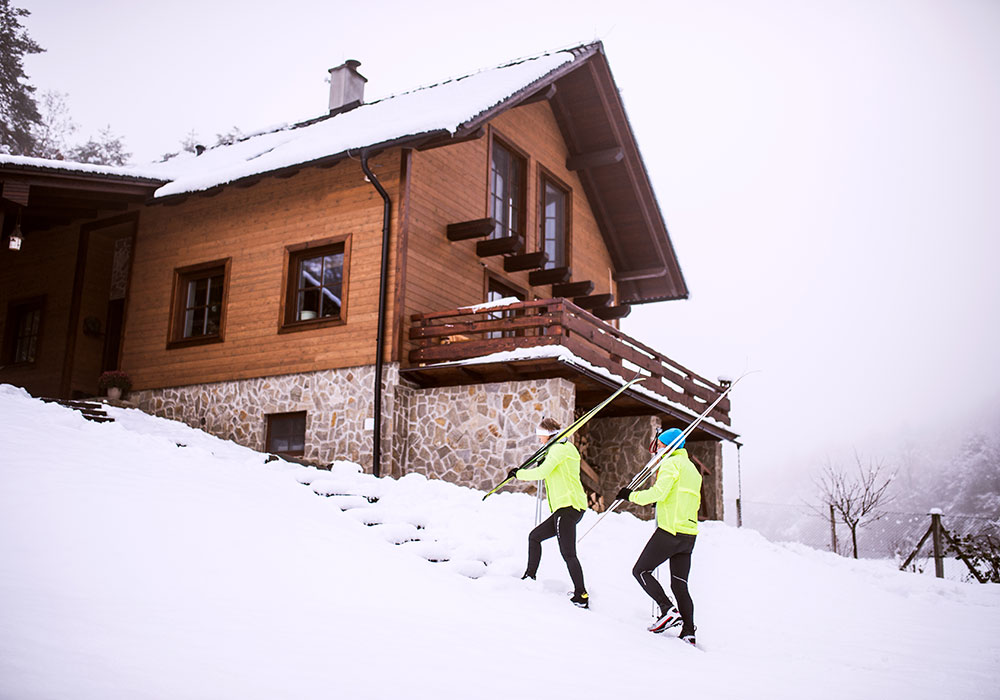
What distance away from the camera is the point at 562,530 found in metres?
7.62

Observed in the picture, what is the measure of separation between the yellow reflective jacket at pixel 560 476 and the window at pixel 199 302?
9.15 metres

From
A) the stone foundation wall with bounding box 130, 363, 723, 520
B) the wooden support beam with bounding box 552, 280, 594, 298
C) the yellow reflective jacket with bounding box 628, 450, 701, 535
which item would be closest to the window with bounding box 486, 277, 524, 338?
the wooden support beam with bounding box 552, 280, 594, 298

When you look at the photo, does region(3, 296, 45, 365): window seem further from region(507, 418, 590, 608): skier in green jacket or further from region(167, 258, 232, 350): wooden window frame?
region(507, 418, 590, 608): skier in green jacket

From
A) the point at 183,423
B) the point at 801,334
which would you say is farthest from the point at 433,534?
the point at 801,334

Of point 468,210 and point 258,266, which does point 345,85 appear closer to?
point 468,210

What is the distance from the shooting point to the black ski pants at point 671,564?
6.99 meters

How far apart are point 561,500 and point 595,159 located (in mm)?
11618

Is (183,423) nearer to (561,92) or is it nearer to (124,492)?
(124,492)

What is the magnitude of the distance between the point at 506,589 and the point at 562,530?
0.70m

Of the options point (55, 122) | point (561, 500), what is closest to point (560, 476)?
point (561, 500)

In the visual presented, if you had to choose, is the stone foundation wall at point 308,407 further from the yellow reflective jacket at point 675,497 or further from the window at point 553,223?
the yellow reflective jacket at point 675,497

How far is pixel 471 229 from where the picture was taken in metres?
14.1

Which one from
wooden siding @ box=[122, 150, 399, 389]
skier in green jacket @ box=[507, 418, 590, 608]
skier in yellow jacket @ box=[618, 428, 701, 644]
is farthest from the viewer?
wooden siding @ box=[122, 150, 399, 389]

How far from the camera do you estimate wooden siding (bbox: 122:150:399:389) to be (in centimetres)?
1380
